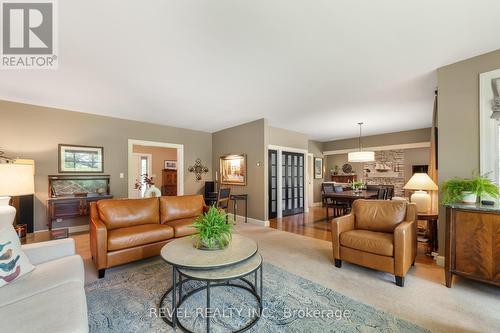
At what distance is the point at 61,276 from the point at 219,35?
2.43m

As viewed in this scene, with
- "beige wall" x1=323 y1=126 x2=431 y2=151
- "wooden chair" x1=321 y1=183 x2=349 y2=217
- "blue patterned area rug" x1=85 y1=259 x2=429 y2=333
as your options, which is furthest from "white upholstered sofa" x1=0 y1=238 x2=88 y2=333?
"beige wall" x1=323 y1=126 x2=431 y2=151

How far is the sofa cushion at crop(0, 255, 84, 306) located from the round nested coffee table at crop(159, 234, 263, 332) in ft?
2.10

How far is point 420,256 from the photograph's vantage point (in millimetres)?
3133

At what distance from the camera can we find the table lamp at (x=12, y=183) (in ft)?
6.83

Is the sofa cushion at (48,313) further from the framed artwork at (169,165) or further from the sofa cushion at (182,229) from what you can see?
the framed artwork at (169,165)

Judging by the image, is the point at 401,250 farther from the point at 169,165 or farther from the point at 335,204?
the point at 169,165

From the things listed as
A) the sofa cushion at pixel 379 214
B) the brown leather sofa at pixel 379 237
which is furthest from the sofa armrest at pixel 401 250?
the sofa cushion at pixel 379 214

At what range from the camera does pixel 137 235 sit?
270 cm

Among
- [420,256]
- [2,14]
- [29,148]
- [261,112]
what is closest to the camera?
[2,14]

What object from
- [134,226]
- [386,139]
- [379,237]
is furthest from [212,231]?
[386,139]

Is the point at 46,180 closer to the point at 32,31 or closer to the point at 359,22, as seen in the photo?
the point at 32,31

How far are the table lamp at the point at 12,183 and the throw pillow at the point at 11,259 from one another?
2.04ft

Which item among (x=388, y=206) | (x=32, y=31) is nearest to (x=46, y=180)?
(x=32, y=31)

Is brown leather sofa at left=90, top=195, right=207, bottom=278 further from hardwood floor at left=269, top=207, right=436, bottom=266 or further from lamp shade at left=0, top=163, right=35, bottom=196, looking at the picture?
hardwood floor at left=269, top=207, right=436, bottom=266
